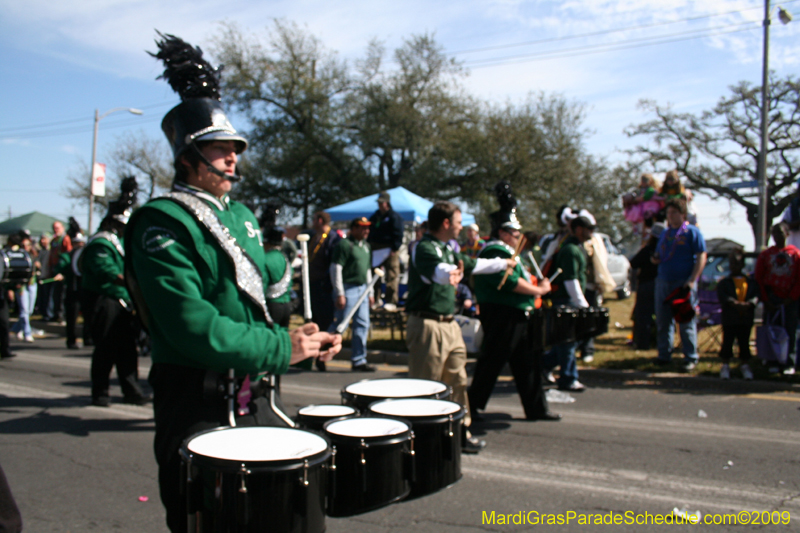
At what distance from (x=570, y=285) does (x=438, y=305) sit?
8.45 feet

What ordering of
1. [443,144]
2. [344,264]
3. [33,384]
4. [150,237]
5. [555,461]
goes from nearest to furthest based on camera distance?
[150,237] < [555,461] < [33,384] < [344,264] < [443,144]

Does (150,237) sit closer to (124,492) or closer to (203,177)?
(203,177)

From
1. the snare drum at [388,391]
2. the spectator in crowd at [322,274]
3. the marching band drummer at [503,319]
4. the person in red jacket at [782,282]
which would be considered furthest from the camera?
the spectator in crowd at [322,274]

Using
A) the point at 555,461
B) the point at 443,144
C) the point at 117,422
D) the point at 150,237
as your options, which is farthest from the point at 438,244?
the point at 443,144

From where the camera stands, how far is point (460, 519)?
3787 mm

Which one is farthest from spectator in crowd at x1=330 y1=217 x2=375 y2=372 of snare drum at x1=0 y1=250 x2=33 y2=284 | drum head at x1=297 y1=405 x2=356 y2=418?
snare drum at x1=0 y1=250 x2=33 y2=284

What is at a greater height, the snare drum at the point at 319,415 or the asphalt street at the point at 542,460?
the snare drum at the point at 319,415

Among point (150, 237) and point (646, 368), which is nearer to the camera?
point (150, 237)

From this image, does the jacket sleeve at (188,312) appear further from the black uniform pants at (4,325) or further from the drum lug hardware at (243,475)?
the black uniform pants at (4,325)

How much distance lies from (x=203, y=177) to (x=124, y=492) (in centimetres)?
303

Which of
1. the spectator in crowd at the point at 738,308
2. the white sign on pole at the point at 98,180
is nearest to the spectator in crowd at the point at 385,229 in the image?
the spectator in crowd at the point at 738,308

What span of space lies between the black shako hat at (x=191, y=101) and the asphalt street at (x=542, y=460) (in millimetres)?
2552

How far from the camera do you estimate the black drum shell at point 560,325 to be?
6.07m

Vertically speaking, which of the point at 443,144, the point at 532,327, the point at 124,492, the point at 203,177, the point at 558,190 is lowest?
the point at 124,492
